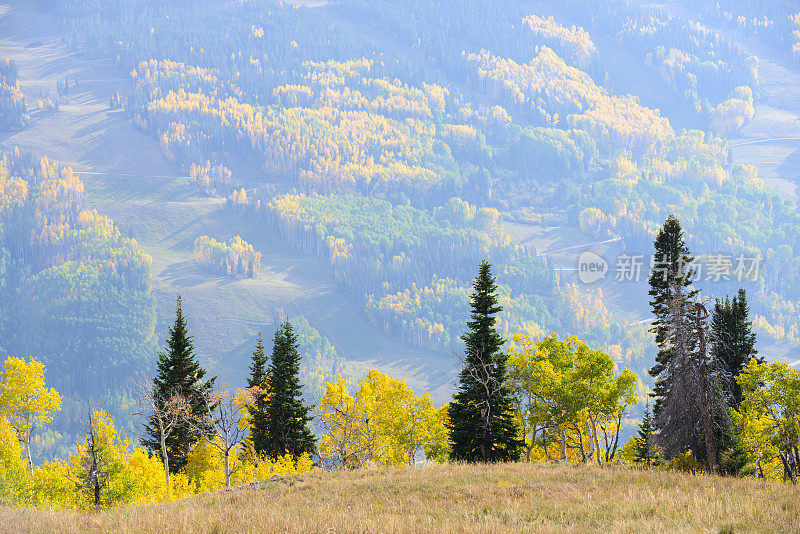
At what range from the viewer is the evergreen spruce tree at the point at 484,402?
4775cm

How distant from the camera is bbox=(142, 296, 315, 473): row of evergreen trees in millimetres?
54256

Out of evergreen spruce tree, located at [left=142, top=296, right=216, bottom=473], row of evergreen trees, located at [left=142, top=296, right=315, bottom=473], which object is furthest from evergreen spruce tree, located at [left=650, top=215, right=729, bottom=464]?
evergreen spruce tree, located at [left=142, top=296, right=216, bottom=473]

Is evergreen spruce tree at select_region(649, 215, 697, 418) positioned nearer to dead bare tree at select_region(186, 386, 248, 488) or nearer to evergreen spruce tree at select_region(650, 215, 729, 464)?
evergreen spruce tree at select_region(650, 215, 729, 464)

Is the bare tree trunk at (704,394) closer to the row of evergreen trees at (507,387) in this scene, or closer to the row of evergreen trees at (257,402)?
the row of evergreen trees at (507,387)

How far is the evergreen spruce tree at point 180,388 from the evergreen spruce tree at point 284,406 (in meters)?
5.94

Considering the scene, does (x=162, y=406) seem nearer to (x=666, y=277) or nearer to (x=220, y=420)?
(x=220, y=420)

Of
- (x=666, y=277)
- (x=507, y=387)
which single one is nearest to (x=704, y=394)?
(x=666, y=277)

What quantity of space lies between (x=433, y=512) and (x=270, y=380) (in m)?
44.2

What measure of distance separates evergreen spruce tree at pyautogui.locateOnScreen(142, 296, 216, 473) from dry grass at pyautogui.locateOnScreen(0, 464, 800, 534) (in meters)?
31.2

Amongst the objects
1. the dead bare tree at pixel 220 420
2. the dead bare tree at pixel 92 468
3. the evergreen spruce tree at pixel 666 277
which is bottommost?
the dead bare tree at pixel 92 468

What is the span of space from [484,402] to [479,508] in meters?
30.8

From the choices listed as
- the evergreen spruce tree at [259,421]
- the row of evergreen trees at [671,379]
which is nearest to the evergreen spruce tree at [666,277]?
the row of evergreen trees at [671,379]

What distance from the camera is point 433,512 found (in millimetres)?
16688

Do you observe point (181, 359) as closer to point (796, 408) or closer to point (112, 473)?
point (112, 473)
